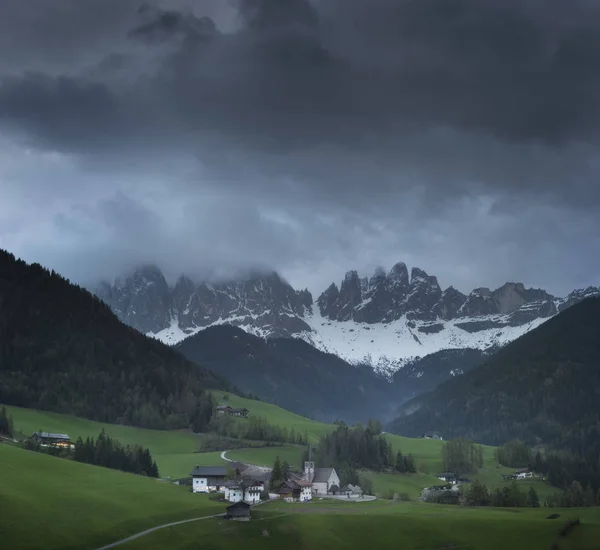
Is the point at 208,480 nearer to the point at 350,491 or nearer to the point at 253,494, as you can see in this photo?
the point at 253,494

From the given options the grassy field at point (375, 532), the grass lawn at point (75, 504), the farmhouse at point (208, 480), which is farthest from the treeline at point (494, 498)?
the grass lawn at point (75, 504)

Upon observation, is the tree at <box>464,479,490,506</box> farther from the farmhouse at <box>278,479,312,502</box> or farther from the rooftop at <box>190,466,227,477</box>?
the rooftop at <box>190,466,227,477</box>

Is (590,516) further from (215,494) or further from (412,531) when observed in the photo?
(215,494)

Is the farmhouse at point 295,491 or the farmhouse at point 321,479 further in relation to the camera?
the farmhouse at point 321,479

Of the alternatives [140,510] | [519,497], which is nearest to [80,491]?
[140,510]

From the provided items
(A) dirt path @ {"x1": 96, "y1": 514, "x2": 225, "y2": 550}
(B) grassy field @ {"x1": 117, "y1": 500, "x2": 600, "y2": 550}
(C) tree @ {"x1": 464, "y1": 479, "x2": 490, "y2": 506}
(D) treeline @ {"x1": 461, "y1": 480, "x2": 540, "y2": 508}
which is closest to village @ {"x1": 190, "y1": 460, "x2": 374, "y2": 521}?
(B) grassy field @ {"x1": 117, "y1": 500, "x2": 600, "y2": 550}

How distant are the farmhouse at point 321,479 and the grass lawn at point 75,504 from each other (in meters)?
31.0

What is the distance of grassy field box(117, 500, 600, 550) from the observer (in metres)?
122

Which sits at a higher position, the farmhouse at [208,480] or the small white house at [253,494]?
the farmhouse at [208,480]

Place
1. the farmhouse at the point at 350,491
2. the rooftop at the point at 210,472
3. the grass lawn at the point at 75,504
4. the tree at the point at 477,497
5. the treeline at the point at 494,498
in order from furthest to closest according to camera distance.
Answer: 1. the farmhouse at the point at 350,491
2. the rooftop at the point at 210,472
3. the tree at the point at 477,497
4. the treeline at the point at 494,498
5. the grass lawn at the point at 75,504

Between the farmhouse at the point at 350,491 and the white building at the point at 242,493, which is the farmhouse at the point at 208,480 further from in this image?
the farmhouse at the point at 350,491

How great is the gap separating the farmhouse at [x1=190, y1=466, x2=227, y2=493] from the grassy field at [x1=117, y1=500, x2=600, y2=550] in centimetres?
3503

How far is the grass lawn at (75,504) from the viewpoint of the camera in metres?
114

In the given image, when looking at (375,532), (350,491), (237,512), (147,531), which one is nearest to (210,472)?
(350,491)
